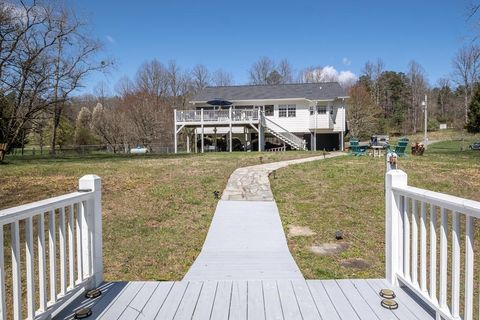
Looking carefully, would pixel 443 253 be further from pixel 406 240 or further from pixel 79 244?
pixel 79 244

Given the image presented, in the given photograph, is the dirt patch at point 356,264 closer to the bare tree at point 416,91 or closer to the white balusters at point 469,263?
the white balusters at point 469,263

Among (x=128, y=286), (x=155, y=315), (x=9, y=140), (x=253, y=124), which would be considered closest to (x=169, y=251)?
(x=128, y=286)

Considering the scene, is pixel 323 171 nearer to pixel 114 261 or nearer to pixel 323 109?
pixel 114 261

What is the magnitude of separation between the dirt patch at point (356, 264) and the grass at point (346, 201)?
5cm

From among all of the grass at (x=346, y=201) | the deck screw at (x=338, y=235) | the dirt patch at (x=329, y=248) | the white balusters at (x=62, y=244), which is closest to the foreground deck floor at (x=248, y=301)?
the white balusters at (x=62, y=244)

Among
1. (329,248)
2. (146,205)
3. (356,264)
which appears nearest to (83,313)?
(356,264)

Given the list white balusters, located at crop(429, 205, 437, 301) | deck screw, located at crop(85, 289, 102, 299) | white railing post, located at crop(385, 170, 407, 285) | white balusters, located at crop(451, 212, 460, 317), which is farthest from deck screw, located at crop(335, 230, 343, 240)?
deck screw, located at crop(85, 289, 102, 299)

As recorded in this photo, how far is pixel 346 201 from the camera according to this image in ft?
28.5

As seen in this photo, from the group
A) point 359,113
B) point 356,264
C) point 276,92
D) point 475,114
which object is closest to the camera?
point 356,264

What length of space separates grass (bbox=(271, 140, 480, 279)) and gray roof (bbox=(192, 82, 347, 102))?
1532 centimetres

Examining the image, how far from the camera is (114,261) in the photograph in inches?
202

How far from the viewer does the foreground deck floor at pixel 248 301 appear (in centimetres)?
287

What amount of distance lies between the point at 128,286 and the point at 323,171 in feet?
31.6

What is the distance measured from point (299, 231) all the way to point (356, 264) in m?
1.67
